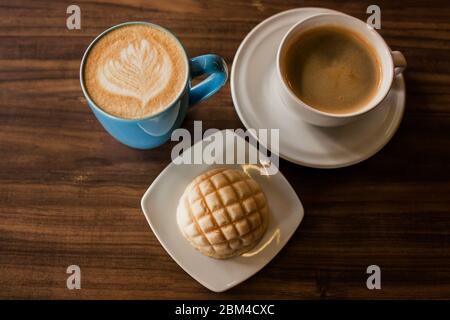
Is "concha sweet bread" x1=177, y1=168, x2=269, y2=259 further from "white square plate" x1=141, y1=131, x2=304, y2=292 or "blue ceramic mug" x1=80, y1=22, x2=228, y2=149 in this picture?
"blue ceramic mug" x1=80, y1=22, x2=228, y2=149

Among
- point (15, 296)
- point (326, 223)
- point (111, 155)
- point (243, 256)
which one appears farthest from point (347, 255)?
point (15, 296)

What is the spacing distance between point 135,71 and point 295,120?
342 mm

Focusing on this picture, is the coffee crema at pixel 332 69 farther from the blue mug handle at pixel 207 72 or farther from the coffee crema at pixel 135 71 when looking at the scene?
the coffee crema at pixel 135 71

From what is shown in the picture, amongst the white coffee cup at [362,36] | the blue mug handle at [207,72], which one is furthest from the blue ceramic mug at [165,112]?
the white coffee cup at [362,36]

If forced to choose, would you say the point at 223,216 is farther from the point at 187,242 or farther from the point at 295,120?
the point at 295,120

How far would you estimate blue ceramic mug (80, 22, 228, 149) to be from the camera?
824 mm

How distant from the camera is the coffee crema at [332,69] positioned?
94cm

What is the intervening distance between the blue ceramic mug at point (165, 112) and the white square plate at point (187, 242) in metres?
0.09

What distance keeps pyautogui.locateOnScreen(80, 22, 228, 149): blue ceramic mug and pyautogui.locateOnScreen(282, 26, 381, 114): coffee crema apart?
15 cm

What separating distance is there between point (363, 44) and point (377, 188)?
0.31 m

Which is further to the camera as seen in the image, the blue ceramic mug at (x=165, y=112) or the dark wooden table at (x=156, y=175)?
the dark wooden table at (x=156, y=175)

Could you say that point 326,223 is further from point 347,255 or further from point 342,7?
point 342,7

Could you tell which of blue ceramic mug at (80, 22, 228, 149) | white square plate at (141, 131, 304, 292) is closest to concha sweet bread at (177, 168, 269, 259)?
white square plate at (141, 131, 304, 292)

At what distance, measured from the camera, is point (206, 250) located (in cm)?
91
